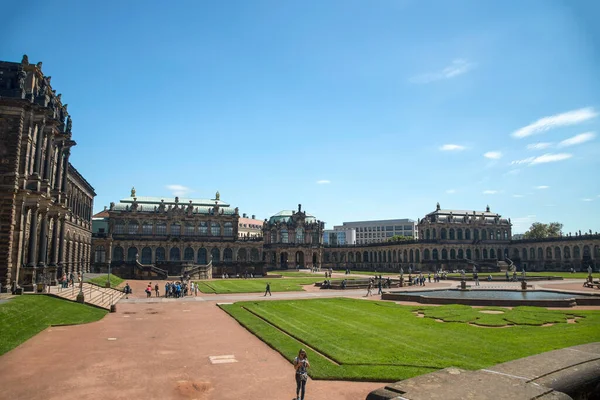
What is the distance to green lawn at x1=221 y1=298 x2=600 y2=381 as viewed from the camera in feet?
57.3

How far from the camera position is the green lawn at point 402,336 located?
687 inches

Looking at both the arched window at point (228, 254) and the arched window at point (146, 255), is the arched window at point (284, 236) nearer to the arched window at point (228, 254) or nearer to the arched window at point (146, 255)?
the arched window at point (228, 254)

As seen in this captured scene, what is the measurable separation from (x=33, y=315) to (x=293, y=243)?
10353 centimetres

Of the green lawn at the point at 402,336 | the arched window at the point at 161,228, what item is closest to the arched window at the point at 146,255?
the arched window at the point at 161,228

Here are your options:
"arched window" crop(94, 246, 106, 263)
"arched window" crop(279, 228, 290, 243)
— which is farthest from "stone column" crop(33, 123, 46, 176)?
"arched window" crop(279, 228, 290, 243)

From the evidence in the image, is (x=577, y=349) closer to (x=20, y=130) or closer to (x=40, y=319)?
(x=40, y=319)

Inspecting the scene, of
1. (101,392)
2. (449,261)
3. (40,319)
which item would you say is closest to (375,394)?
(101,392)

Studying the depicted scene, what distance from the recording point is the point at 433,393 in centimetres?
648

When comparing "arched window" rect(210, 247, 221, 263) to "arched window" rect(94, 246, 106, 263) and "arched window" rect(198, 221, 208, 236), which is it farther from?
"arched window" rect(94, 246, 106, 263)

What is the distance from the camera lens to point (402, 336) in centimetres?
2316

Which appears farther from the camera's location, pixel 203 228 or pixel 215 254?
pixel 203 228

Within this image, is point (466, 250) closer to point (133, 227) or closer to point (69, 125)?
point (133, 227)

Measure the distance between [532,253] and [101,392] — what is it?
13004 cm

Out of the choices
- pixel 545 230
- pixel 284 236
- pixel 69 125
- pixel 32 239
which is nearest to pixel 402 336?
pixel 32 239
